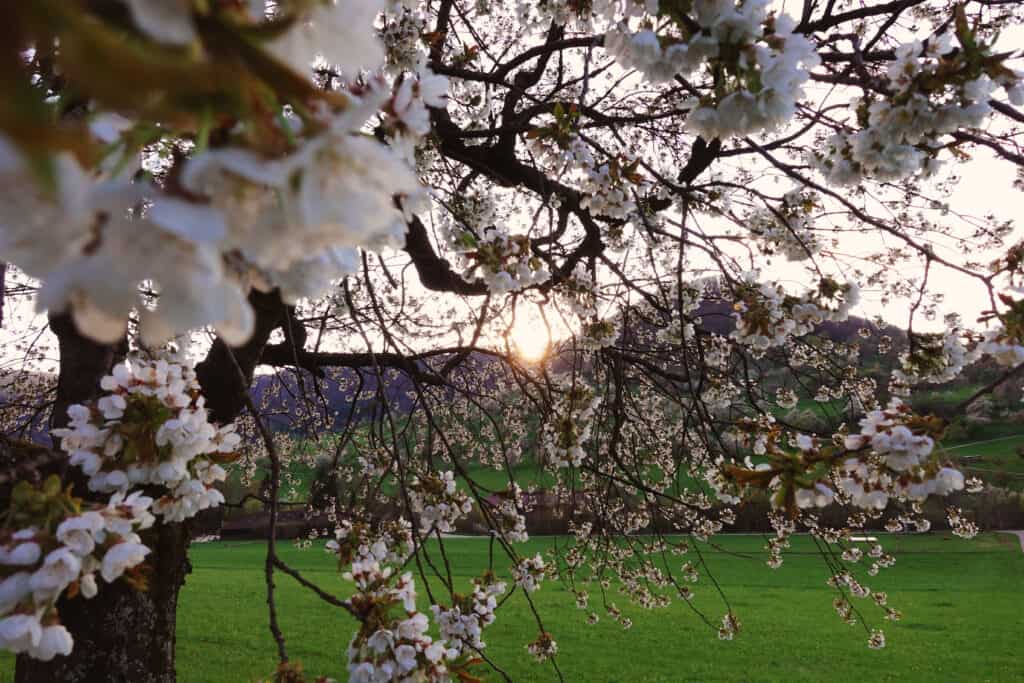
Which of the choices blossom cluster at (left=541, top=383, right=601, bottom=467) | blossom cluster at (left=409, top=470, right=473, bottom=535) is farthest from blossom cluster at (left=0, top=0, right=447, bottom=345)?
blossom cluster at (left=541, top=383, right=601, bottom=467)

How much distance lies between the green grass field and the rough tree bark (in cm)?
351

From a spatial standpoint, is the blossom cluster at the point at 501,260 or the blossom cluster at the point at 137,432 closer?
the blossom cluster at the point at 137,432

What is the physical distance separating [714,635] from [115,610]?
7926 millimetres

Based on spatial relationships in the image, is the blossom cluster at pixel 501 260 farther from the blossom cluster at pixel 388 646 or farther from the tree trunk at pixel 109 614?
the tree trunk at pixel 109 614

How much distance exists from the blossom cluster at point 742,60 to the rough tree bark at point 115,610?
177 cm

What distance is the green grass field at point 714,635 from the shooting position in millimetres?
6758

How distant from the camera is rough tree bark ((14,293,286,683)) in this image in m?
2.33

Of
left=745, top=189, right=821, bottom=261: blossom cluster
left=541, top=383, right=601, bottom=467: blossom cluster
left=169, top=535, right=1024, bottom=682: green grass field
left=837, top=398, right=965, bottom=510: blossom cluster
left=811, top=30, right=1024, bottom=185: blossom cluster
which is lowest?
left=169, top=535, right=1024, bottom=682: green grass field

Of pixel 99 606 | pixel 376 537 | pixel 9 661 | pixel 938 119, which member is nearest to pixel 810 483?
pixel 938 119

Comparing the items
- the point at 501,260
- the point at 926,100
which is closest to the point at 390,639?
the point at 501,260

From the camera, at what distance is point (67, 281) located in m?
0.41

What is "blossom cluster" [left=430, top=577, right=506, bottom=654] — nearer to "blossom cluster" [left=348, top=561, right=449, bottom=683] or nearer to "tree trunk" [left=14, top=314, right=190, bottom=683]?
"blossom cluster" [left=348, top=561, right=449, bottom=683]

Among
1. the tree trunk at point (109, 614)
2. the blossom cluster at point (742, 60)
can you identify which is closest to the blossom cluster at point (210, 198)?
the blossom cluster at point (742, 60)

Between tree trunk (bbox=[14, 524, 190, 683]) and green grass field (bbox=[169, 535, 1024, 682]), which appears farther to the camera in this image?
green grass field (bbox=[169, 535, 1024, 682])
